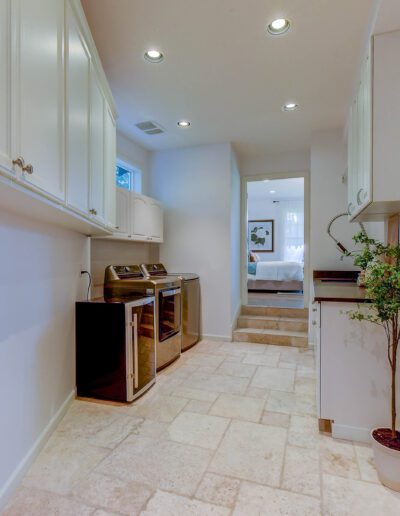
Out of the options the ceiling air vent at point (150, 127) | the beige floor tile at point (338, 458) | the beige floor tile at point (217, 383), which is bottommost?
the beige floor tile at point (217, 383)

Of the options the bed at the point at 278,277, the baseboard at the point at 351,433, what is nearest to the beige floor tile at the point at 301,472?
the baseboard at the point at 351,433

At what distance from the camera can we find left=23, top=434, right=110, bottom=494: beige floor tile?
63.7 inches

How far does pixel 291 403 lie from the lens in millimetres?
2537

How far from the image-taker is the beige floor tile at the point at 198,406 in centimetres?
240

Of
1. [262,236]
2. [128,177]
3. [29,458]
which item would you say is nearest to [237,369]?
[29,458]

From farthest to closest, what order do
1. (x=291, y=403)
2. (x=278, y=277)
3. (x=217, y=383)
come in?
(x=278, y=277) < (x=217, y=383) < (x=291, y=403)

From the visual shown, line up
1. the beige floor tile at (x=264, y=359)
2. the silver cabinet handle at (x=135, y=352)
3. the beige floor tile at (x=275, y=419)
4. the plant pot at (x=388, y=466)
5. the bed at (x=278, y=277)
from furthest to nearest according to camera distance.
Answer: the bed at (x=278, y=277)
the beige floor tile at (x=264, y=359)
the silver cabinet handle at (x=135, y=352)
the beige floor tile at (x=275, y=419)
the plant pot at (x=388, y=466)

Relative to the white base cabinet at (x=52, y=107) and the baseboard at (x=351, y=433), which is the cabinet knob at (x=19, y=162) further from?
the baseboard at (x=351, y=433)

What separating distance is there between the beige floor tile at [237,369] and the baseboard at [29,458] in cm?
157

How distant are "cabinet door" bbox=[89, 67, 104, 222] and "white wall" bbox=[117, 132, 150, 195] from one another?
172 centimetres

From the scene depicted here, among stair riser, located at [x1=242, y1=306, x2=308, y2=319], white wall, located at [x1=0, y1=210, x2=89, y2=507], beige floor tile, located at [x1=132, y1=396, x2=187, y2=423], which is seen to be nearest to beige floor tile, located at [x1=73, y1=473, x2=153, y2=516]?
white wall, located at [x1=0, y1=210, x2=89, y2=507]

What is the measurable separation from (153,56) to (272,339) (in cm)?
355

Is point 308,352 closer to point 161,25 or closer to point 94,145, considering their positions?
point 94,145

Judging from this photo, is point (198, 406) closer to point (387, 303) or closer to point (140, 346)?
point (140, 346)
